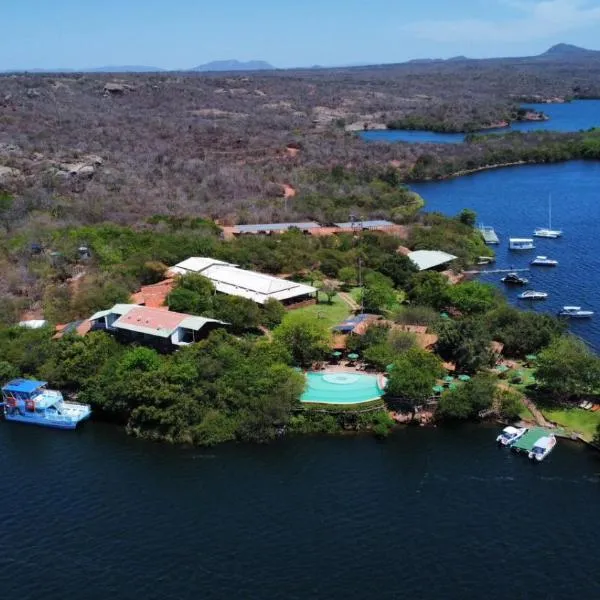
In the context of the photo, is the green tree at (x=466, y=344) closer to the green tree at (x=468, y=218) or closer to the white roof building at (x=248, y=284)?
the white roof building at (x=248, y=284)

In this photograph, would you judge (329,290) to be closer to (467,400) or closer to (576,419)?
(467,400)

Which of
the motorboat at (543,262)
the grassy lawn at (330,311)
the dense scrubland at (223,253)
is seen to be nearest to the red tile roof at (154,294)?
the dense scrubland at (223,253)

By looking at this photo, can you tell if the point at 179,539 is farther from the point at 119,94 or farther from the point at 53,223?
the point at 119,94

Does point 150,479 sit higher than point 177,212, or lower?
lower

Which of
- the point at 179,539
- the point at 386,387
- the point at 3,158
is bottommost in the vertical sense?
the point at 179,539

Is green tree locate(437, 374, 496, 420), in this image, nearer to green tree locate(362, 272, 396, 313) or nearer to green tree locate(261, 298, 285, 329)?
green tree locate(362, 272, 396, 313)

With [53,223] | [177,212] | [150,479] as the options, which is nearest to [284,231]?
[177,212]

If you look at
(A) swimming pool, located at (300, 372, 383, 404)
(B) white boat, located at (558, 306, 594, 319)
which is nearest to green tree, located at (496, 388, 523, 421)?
(A) swimming pool, located at (300, 372, 383, 404)
